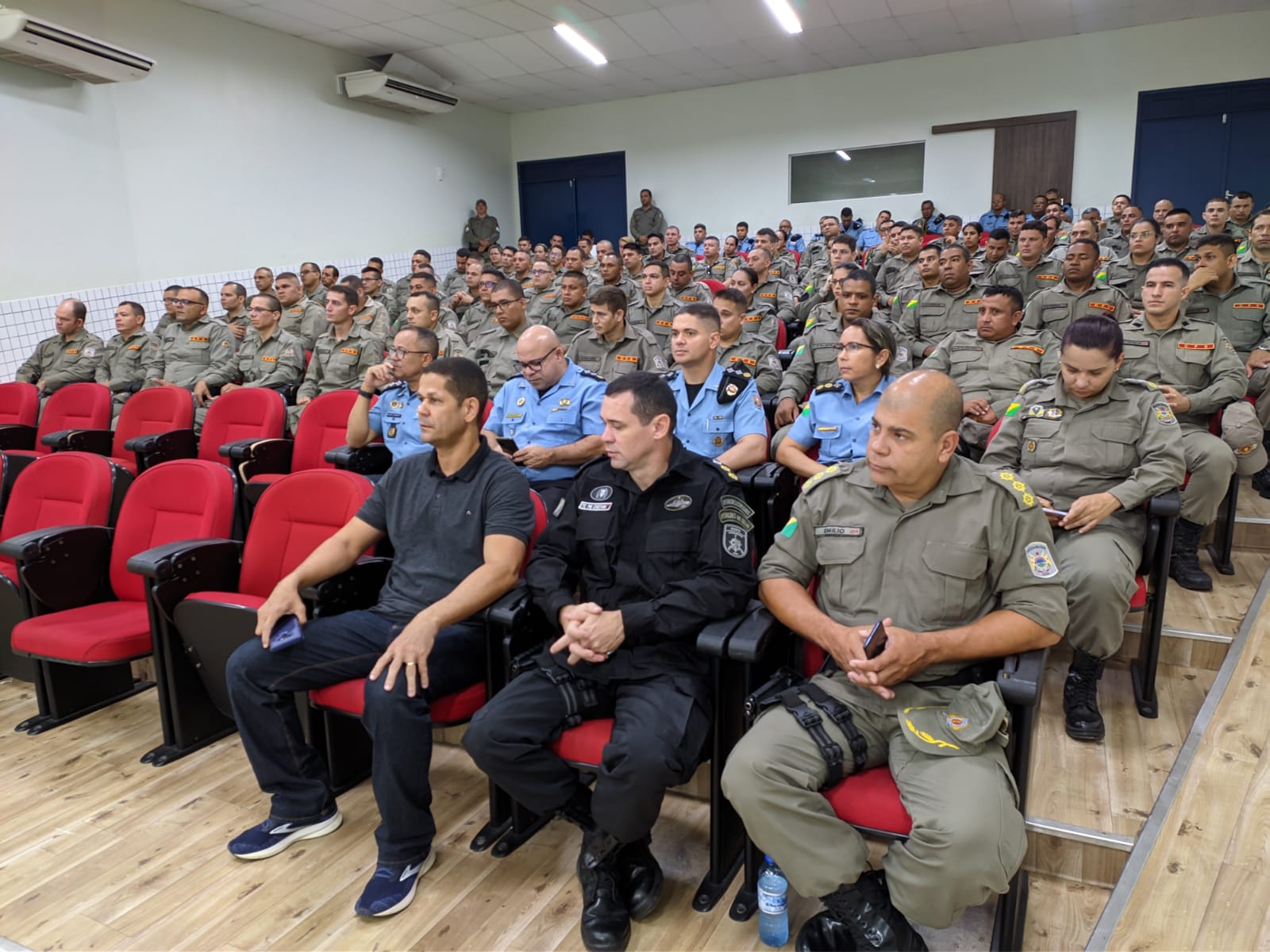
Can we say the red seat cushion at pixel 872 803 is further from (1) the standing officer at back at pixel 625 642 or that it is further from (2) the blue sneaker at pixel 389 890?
(2) the blue sneaker at pixel 389 890

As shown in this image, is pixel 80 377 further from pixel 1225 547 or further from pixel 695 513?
pixel 1225 547

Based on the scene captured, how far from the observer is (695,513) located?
181 centimetres

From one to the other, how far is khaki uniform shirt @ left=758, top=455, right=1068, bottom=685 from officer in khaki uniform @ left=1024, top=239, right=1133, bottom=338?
2714 millimetres

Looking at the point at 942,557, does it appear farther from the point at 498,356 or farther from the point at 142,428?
the point at 142,428

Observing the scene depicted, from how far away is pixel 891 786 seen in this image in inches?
56.7

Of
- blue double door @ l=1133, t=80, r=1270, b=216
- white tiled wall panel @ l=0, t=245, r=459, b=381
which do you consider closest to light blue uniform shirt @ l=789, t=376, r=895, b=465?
white tiled wall panel @ l=0, t=245, r=459, b=381

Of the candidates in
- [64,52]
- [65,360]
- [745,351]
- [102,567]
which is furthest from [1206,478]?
→ [64,52]

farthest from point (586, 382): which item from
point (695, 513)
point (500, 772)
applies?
point (500, 772)

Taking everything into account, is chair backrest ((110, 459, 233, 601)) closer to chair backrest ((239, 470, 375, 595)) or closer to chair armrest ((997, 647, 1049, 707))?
Result: chair backrest ((239, 470, 375, 595))

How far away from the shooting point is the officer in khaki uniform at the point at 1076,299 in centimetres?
394

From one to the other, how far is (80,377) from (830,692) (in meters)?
5.80

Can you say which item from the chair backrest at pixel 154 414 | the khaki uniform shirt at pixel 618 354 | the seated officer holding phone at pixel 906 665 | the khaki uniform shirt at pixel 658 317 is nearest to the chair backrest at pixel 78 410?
the chair backrest at pixel 154 414

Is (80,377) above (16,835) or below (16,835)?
above

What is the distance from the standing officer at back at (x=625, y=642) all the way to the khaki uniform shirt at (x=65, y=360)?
512 cm
